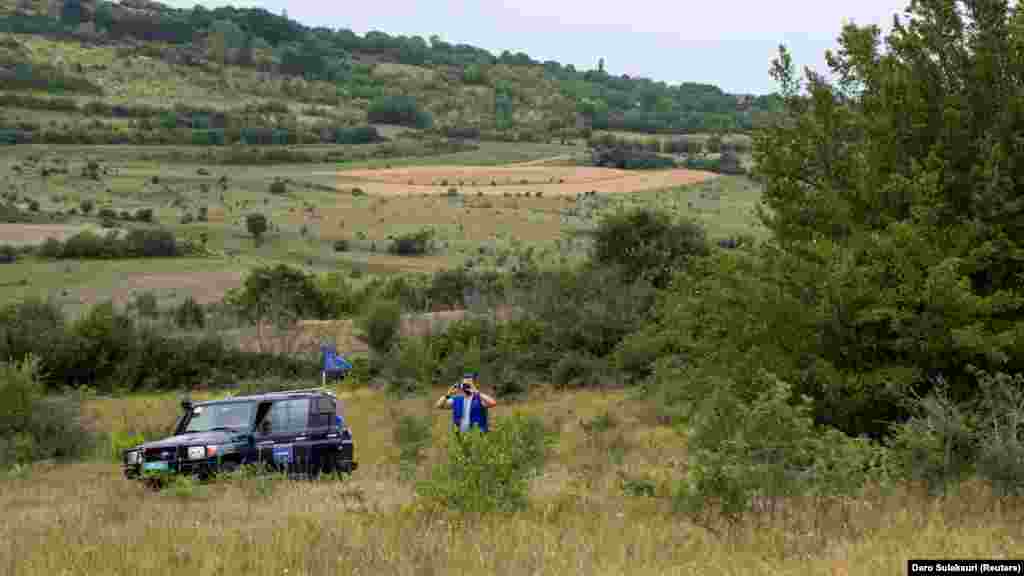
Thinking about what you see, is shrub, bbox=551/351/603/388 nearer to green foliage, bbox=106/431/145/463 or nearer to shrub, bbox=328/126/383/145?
green foliage, bbox=106/431/145/463

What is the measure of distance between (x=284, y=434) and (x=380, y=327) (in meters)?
34.6

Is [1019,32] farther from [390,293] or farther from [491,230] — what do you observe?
[491,230]

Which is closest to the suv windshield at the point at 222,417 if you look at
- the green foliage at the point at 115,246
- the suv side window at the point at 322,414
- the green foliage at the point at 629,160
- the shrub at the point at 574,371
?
the suv side window at the point at 322,414

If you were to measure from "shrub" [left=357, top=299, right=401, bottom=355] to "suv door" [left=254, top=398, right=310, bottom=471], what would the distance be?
111 feet

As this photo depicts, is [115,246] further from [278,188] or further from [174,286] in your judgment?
[278,188]

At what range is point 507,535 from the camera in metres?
8.31

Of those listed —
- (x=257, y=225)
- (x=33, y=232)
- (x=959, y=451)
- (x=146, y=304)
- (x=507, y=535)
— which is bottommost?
(x=146, y=304)

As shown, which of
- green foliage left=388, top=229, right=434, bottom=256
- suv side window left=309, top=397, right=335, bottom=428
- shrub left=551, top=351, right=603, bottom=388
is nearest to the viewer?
suv side window left=309, top=397, right=335, bottom=428

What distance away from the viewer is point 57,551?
7930 millimetres

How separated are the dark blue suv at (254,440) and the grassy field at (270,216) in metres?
43.0

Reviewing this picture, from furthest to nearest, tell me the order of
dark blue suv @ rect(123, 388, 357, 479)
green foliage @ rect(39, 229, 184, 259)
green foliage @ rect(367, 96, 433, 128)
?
green foliage @ rect(367, 96, 433, 128), green foliage @ rect(39, 229, 184, 259), dark blue suv @ rect(123, 388, 357, 479)

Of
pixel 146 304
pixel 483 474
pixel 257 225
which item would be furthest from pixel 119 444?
pixel 257 225

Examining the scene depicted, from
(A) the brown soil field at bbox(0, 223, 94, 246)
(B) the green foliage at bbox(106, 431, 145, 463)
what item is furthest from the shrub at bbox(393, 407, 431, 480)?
(A) the brown soil field at bbox(0, 223, 94, 246)

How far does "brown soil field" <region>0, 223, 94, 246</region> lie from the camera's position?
67.9 meters
